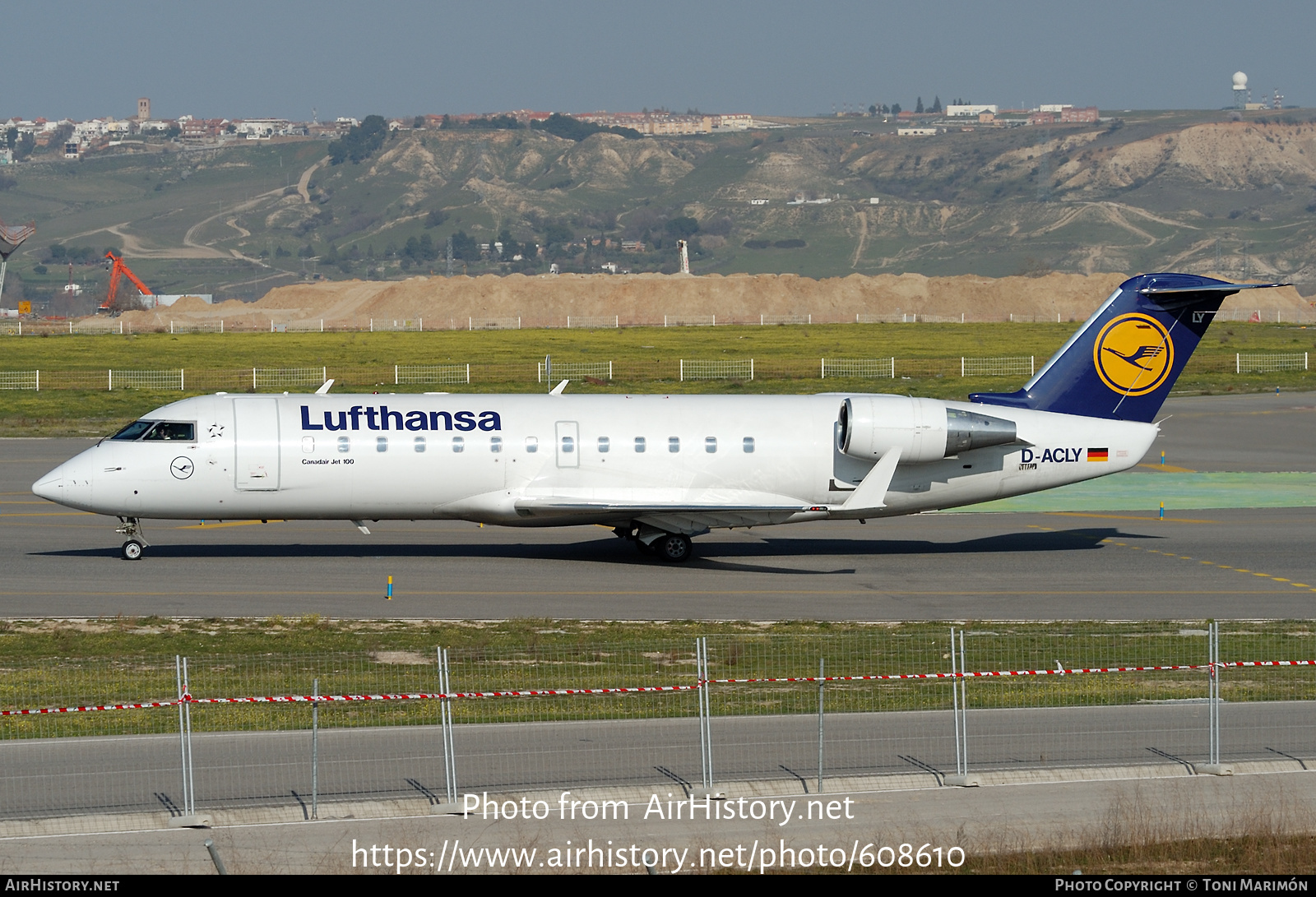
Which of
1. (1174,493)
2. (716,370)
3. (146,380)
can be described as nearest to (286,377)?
(146,380)

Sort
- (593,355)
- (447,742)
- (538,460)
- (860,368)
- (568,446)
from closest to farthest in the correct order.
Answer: (447,742), (538,460), (568,446), (860,368), (593,355)

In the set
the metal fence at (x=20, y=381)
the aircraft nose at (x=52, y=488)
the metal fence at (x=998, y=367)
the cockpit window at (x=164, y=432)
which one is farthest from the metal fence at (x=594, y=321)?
the aircraft nose at (x=52, y=488)

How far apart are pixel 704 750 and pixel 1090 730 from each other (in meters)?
5.93

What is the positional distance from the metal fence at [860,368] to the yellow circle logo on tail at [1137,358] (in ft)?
133

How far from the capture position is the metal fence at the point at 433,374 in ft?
242

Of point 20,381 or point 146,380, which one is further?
point 146,380

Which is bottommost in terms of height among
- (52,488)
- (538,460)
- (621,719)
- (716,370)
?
(621,719)

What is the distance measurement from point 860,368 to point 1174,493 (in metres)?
35.7

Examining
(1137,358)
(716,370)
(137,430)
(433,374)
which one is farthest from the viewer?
(716,370)

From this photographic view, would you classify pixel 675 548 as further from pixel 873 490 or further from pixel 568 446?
pixel 873 490

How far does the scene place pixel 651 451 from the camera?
33.2m

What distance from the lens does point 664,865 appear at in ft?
47.3
